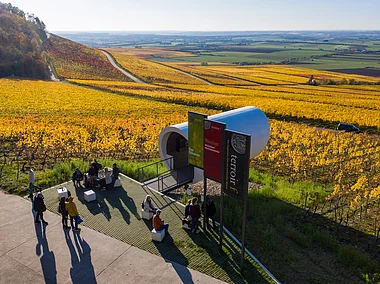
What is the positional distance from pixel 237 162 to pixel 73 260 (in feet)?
18.5

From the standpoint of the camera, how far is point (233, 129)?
1501 cm

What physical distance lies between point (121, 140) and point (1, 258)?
14.9 metres

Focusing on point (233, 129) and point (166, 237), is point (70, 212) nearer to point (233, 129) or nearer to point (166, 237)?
point (166, 237)

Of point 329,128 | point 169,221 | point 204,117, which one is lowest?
point 329,128

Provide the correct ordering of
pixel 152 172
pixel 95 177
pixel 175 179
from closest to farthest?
pixel 95 177
pixel 175 179
pixel 152 172

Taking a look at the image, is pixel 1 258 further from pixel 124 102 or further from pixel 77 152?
pixel 124 102

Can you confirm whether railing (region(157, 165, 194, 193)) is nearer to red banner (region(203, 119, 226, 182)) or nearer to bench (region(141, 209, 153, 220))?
bench (region(141, 209, 153, 220))

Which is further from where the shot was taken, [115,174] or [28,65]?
[28,65]

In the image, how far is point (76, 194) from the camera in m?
14.5

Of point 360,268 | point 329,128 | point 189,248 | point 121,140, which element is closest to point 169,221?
point 189,248

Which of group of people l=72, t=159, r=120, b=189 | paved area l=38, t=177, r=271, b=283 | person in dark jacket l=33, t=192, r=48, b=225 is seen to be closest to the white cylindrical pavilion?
paved area l=38, t=177, r=271, b=283

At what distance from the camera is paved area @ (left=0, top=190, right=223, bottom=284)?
9.23 metres

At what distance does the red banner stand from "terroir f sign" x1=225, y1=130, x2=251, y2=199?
1.62 ft

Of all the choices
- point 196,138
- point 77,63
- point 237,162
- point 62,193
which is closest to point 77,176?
point 62,193
